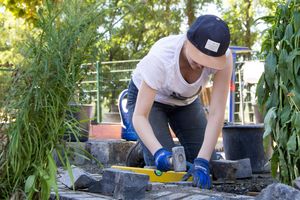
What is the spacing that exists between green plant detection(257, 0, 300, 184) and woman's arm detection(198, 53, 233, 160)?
1.21 ft

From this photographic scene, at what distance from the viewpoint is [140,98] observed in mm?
3418

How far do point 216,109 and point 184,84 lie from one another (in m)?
0.27

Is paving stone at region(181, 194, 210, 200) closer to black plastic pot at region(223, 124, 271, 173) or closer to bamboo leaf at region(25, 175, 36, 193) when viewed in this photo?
bamboo leaf at region(25, 175, 36, 193)

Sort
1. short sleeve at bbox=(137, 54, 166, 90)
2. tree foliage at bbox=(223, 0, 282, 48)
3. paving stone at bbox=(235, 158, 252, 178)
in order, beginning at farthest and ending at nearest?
tree foliage at bbox=(223, 0, 282, 48)
paving stone at bbox=(235, 158, 252, 178)
short sleeve at bbox=(137, 54, 166, 90)

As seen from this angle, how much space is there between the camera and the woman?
313 cm

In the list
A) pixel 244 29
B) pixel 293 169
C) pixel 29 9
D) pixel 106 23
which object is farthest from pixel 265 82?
pixel 244 29

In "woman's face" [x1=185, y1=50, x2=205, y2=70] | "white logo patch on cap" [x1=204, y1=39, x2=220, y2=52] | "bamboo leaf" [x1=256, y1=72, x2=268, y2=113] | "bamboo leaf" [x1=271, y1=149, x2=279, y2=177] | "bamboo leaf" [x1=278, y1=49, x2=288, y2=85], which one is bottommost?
"bamboo leaf" [x1=271, y1=149, x2=279, y2=177]

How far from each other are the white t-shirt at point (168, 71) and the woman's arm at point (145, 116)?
5 cm

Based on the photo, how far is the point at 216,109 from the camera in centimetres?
357

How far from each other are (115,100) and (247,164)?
10316mm

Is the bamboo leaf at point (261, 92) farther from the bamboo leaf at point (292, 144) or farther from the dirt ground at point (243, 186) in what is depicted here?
the dirt ground at point (243, 186)

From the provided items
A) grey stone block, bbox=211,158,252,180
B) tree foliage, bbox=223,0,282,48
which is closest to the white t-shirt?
grey stone block, bbox=211,158,252,180

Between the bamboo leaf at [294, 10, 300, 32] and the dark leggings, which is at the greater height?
the bamboo leaf at [294, 10, 300, 32]

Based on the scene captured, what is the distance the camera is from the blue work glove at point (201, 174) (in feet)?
10.6
